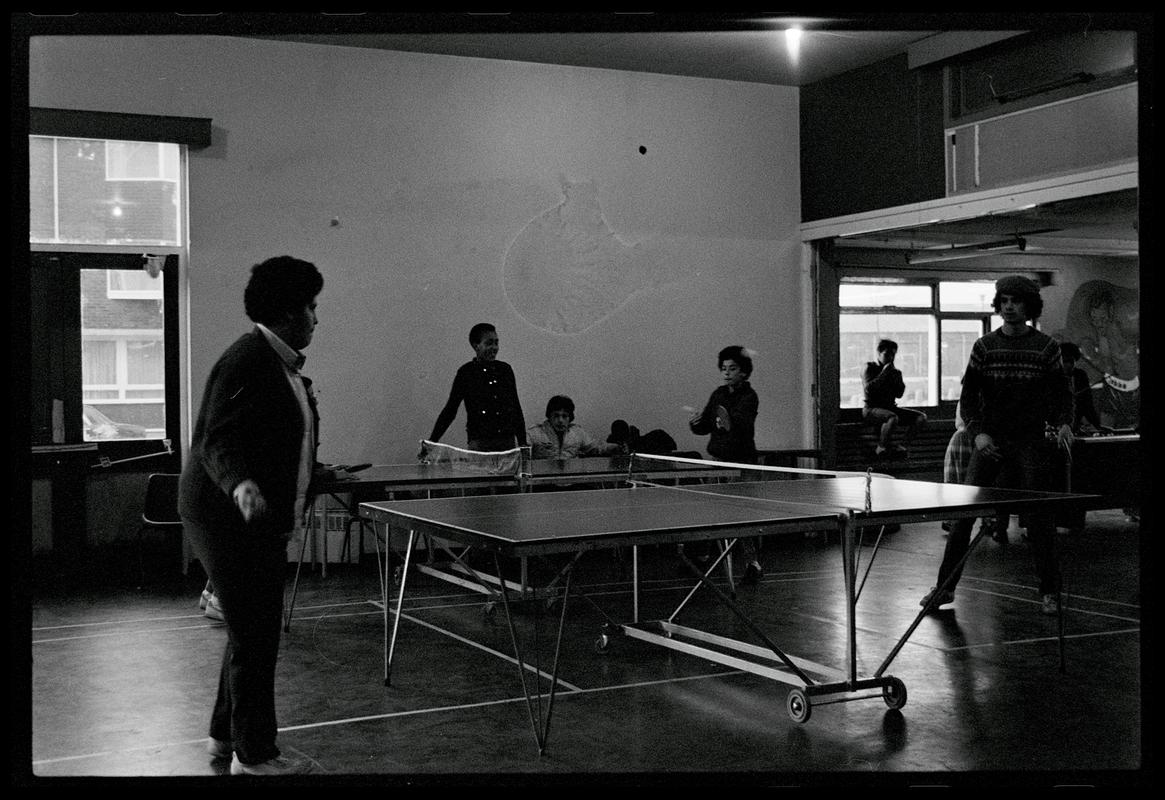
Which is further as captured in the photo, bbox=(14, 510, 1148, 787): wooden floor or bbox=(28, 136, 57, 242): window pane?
bbox=(28, 136, 57, 242): window pane

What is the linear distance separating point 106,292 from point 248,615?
5.44 metres

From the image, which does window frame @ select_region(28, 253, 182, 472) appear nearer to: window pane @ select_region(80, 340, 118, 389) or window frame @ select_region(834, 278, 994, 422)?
window pane @ select_region(80, 340, 118, 389)

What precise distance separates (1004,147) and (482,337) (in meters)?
3.71

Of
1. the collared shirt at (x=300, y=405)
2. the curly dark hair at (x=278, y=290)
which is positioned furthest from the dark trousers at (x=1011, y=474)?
the curly dark hair at (x=278, y=290)

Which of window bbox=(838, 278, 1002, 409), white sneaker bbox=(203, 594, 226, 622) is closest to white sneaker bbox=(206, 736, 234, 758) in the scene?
white sneaker bbox=(203, 594, 226, 622)

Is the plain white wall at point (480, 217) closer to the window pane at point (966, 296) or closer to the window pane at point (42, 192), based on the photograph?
the window pane at point (42, 192)

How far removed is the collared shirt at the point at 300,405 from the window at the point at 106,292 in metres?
5.05

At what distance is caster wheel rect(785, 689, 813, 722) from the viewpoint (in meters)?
4.54

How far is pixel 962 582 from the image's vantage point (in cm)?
769

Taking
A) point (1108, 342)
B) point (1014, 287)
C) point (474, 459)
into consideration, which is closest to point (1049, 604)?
point (1014, 287)

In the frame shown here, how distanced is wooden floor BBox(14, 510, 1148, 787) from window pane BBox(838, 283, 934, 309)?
591 cm

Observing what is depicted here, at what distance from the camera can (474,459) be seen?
7.25 m

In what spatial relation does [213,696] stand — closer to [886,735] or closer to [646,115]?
[886,735]

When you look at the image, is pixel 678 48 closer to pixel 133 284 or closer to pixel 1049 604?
pixel 133 284
